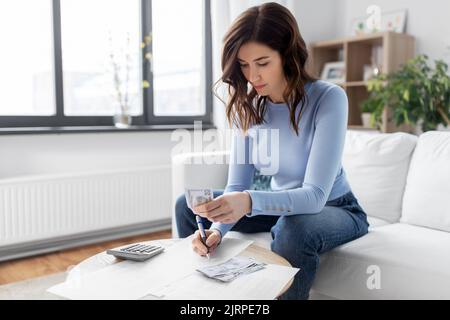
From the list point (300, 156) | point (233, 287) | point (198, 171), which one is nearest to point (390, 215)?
point (300, 156)

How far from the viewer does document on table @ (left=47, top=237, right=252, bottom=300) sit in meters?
0.90

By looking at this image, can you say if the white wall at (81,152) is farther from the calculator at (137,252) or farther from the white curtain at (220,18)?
the calculator at (137,252)

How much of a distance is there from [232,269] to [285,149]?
0.51 m

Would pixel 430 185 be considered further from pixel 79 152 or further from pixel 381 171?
pixel 79 152

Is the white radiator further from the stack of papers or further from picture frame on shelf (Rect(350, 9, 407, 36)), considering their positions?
picture frame on shelf (Rect(350, 9, 407, 36))

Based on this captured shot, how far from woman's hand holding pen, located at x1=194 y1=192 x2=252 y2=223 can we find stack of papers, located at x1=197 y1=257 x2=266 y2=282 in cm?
11

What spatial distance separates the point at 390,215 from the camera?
69.0 inches

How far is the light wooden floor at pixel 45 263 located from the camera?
2144 millimetres

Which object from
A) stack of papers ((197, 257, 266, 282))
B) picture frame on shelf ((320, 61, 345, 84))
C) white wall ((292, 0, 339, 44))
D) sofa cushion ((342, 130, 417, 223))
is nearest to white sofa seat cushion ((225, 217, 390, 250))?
sofa cushion ((342, 130, 417, 223))

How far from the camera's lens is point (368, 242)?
4.60 feet

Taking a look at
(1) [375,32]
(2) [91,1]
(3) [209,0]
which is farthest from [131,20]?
(1) [375,32]

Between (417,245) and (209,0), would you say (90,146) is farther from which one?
(417,245)

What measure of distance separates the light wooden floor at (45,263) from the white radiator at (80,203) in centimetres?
10

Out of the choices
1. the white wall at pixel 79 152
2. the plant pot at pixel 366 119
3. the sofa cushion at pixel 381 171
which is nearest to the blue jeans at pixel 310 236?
the sofa cushion at pixel 381 171
